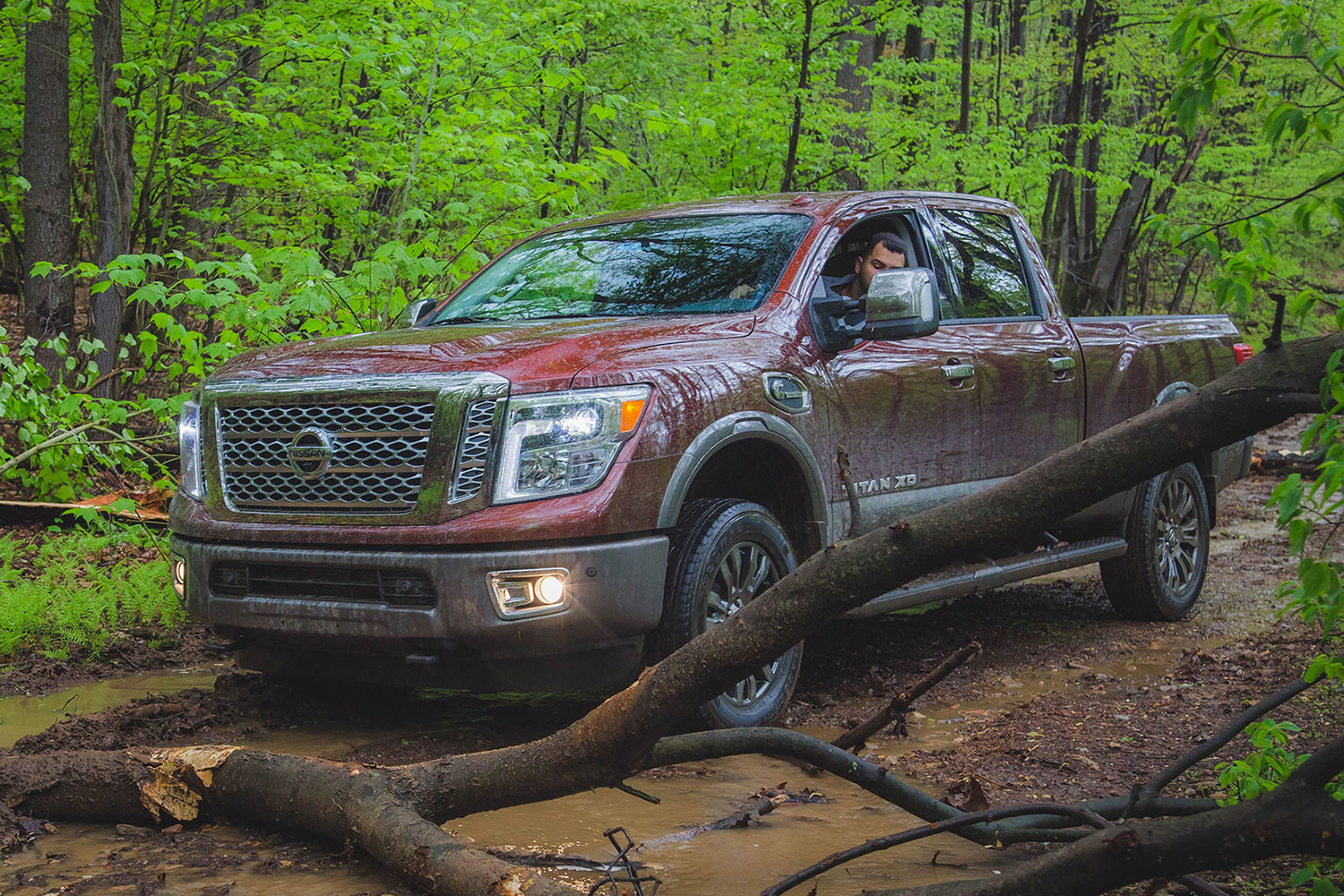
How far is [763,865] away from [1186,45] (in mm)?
2302

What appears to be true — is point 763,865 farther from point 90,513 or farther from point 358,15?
point 358,15

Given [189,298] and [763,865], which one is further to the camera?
[189,298]

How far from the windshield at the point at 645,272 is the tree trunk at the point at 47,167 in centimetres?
640

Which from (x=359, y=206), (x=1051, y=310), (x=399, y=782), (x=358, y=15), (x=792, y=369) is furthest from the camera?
(x=359, y=206)

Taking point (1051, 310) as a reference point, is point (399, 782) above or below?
below

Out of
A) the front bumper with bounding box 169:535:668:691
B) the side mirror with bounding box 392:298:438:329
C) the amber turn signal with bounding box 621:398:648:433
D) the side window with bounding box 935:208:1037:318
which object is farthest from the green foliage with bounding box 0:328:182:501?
the side window with bounding box 935:208:1037:318

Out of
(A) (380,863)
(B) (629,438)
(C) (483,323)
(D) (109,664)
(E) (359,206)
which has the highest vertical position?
(E) (359,206)

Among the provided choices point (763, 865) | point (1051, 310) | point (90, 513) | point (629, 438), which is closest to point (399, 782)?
point (763, 865)

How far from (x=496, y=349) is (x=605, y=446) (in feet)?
1.85

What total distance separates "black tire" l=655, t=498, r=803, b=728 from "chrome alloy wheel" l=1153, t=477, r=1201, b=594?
315 centimetres

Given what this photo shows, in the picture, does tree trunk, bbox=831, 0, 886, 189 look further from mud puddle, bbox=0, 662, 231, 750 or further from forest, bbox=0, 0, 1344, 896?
mud puddle, bbox=0, 662, 231, 750

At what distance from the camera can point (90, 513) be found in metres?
7.37

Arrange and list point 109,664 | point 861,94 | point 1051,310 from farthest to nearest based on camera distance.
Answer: point 861,94 → point 1051,310 → point 109,664

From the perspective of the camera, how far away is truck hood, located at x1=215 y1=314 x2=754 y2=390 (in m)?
3.98
